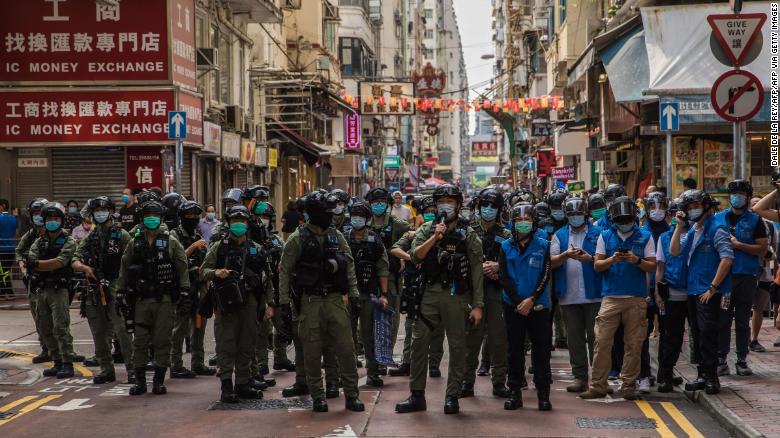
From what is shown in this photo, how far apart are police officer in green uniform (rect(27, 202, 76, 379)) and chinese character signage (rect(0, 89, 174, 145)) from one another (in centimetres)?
1095

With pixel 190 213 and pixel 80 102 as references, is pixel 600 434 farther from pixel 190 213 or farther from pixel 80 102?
pixel 80 102

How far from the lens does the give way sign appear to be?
11.7 metres

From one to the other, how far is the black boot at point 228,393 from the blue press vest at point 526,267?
2790mm

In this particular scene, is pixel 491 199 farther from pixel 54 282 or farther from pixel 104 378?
pixel 54 282

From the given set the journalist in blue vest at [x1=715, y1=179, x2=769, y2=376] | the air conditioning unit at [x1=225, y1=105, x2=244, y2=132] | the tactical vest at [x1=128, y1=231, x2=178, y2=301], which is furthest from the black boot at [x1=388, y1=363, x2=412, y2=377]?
the air conditioning unit at [x1=225, y1=105, x2=244, y2=132]

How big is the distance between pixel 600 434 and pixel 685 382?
263 centimetres

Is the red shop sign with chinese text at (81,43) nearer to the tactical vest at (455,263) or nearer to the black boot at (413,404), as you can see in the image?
the tactical vest at (455,263)

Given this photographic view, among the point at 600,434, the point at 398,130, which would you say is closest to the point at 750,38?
the point at 600,434

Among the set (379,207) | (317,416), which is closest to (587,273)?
(379,207)

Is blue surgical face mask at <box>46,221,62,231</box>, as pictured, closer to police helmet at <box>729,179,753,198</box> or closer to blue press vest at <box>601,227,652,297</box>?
blue press vest at <box>601,227,652,297</box>

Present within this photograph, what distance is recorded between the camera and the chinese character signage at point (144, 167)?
24406 mm

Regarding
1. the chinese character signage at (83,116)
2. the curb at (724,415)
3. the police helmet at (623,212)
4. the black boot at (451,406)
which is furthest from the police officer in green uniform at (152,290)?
the chinese character signage at (83,116)

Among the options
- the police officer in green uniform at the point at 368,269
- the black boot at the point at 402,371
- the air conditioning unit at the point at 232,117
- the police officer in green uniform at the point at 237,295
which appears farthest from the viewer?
the air conditioning unit at the point at 232,117

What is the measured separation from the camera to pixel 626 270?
1059cm
